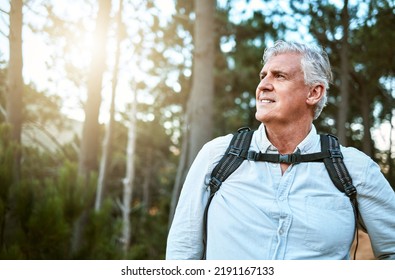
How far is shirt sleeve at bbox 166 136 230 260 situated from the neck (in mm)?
203

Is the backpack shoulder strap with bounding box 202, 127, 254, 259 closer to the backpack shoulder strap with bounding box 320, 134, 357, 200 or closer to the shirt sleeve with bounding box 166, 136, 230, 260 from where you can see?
the shirt sleeve with bounding box 166, 136, 230, 260

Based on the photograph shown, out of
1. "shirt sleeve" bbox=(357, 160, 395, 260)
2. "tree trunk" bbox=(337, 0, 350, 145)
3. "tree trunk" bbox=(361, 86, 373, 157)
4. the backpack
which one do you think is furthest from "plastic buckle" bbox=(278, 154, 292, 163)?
"tree trunk" bbox=(337, 0, 350, 145)

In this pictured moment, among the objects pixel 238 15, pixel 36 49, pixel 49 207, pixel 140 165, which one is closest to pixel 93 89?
pixel 36 49

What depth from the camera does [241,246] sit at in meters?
1.31

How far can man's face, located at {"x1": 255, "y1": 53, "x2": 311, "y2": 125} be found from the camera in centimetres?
142

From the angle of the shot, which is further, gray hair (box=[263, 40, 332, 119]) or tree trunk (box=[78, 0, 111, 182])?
tree trunk (box=[78, 0, 111, 182])

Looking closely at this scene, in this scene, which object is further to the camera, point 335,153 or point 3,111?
point 3,111

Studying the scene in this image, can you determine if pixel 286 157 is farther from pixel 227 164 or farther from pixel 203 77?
pixel 203 77

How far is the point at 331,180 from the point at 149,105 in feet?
31.1

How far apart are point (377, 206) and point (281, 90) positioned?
0.45 meters

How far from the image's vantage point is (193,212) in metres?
1.32

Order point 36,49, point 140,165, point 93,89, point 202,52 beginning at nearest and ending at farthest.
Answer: point 36,49 → point 93,89 → point 202,52 → point 140,165

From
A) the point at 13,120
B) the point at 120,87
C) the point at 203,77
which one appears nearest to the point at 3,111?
the point at 13,120
